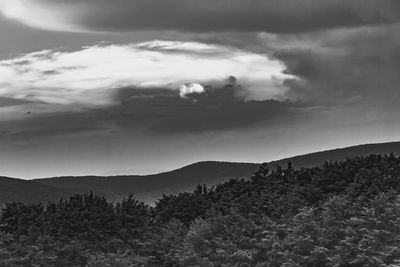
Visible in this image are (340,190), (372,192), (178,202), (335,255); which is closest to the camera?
(335,255)

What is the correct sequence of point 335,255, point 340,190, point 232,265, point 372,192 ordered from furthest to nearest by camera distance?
1. point 340,190
2. point 372,192
3. point 232,265
4. point 335,255

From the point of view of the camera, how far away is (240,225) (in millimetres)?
52188

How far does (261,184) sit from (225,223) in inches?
320

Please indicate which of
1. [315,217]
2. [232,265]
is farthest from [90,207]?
[315,217]

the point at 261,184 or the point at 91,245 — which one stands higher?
the point at 261,184

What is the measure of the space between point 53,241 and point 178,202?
1191 centimetres

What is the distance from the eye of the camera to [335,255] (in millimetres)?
43844

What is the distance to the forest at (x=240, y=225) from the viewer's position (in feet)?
148

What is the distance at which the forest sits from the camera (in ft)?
148

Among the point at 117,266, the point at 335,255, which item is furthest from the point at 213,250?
the point at 335,255

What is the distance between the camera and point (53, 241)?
51562 millimetres

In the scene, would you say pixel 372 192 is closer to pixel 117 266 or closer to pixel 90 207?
pixel 117 266

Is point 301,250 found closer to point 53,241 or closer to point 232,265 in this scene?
point 232,265

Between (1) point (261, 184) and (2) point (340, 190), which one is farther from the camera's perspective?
(1) point (261, 184)
